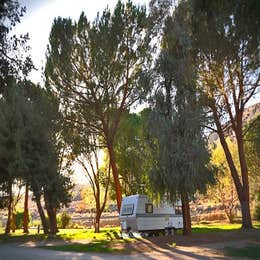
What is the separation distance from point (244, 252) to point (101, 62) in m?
16.8

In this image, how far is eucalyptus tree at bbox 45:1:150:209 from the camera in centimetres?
2661

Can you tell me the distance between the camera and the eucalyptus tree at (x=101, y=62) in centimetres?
2661

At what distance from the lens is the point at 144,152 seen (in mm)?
21906

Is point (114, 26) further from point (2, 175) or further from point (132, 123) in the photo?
point (2, 175)

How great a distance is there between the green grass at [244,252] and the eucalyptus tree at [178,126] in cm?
635

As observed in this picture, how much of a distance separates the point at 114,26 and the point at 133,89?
433 centimetres

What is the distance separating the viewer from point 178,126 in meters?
20.9

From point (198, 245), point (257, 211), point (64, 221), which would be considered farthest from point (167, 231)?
point (64, 221)

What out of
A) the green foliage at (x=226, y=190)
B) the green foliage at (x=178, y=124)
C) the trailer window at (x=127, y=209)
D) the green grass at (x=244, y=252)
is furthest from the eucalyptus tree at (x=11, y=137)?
the green foliage at (x=226, y=190)

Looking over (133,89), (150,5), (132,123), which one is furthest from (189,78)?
(132,123)

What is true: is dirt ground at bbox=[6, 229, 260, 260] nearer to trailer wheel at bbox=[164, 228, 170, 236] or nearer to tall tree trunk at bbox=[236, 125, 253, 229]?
tall tree trunk at bbox=[236, 125, 253, 229]

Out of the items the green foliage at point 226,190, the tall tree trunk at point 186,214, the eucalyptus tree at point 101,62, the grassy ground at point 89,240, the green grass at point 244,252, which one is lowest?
the green grass at point 244,252

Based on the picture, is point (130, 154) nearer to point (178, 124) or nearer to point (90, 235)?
point (90, 235)

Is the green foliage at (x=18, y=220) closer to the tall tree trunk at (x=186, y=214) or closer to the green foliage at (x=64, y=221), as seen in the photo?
the green foliage at (x=64, y=221)
